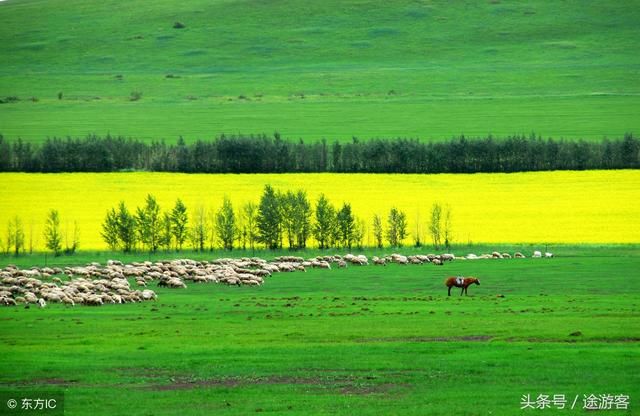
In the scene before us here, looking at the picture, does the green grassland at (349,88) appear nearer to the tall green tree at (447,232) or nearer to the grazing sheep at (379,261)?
the tall green tree at (447,232)

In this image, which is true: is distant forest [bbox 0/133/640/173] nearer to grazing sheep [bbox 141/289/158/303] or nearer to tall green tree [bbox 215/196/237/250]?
tall green tree [bbox 215/196/237/250]

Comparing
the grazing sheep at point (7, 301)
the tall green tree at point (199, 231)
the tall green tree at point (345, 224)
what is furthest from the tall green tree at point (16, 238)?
the grazing sheep at point (7, 301)

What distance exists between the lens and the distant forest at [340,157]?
105 metres

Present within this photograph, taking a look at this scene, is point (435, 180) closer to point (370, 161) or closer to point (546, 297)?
point (370, 161)

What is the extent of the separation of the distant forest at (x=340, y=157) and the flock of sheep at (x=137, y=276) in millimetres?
42282

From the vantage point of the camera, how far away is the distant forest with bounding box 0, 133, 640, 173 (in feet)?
344

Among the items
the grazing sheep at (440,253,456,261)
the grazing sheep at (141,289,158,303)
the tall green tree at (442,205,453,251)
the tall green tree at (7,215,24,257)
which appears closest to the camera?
the grazing sheep at (141,289,158,303)

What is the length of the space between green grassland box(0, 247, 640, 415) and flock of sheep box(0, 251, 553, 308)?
1.67 meters

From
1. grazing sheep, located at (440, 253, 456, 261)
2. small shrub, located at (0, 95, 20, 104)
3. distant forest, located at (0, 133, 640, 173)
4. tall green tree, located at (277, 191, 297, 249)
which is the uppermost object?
small shrub, located at (0, 95, 20, 104)

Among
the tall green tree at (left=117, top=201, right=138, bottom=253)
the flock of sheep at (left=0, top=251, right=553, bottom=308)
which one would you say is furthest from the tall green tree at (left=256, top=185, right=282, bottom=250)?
the flock of sheep at (left=0, top=251, right=553, bottom=308)

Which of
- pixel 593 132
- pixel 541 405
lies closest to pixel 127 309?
pixel 541 405

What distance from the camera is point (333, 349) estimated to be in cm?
3023

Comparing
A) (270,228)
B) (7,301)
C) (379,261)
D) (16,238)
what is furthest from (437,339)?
(270,228)

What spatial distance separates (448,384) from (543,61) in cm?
16558
